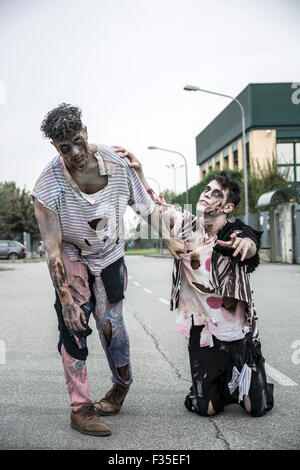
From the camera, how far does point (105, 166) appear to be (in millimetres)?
3684

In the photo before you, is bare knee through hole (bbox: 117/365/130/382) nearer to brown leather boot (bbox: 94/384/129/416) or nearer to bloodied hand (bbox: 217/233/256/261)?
brown leather boot (bbox: 94/384/129/416)

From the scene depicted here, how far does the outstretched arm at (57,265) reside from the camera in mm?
3605

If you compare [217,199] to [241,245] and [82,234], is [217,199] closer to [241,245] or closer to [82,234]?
[241,245]

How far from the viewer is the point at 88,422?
3.59 m

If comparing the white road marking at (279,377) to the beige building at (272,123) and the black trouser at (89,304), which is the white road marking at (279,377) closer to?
the black trouser at (89,304)

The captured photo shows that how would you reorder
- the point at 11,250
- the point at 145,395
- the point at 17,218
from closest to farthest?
1. the point at 145,395
2. the point at 11,250
3. the point at 17,218

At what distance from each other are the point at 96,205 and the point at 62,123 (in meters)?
0.53

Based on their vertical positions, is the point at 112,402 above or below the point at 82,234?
below

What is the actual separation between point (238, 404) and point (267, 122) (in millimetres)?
40279

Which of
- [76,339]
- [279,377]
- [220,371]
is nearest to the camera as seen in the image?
[76,339]

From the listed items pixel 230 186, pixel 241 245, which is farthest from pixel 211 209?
pixel 241 245

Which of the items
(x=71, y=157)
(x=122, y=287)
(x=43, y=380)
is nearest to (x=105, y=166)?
(x=71, y=157)

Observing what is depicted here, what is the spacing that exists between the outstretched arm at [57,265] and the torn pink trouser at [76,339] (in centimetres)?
10

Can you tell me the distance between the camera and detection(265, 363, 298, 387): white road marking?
15.5 ft
